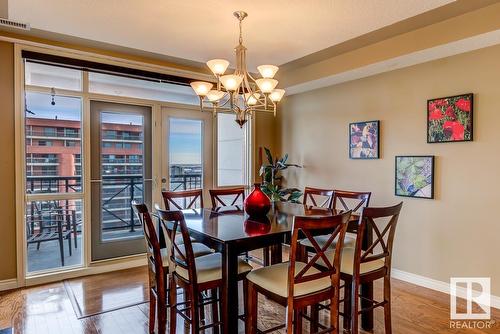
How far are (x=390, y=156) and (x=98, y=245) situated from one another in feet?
12.0

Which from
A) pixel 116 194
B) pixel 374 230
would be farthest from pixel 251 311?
pixel 116 194

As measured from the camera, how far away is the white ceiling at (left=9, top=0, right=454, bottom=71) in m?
2.55

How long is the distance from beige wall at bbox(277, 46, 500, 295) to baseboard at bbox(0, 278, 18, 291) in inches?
152

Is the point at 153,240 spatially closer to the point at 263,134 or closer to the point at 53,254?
the point at 53,254

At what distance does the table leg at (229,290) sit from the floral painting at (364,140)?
8.76ft

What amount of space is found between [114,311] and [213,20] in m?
2.71

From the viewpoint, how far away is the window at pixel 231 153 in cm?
489

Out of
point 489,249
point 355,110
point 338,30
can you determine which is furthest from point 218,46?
point 489,249

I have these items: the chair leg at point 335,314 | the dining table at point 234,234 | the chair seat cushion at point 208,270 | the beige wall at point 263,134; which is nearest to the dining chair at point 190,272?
the chair seat cushion at point 208,270

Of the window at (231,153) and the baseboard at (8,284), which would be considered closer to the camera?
the baseboard at (8,284)

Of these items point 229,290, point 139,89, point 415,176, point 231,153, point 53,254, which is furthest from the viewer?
point 231,153

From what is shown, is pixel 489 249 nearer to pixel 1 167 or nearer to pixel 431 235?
pixel 431 235

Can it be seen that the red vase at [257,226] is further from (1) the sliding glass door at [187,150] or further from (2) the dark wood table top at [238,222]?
(1) the sliding glass door at [187,150]

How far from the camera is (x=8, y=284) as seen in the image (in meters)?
3.32
